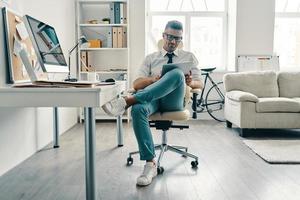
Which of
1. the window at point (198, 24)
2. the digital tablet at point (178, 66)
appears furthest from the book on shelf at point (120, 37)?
the digital tablet at point (178, 66)

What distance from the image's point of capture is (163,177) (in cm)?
224

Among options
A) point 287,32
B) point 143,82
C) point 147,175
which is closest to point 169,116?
point 143,82

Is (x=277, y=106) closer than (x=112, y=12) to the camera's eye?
Yes

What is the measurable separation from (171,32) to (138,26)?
7.57 feet

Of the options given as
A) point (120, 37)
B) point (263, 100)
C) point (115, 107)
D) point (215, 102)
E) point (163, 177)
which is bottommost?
point (163, 177)

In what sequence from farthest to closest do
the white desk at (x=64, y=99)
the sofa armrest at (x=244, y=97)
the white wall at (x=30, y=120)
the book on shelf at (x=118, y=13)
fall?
the book on shelf at (x=118, y=13), the sofa armrest at (x=244, y=97), the white wall at (x=30, y=120), the white desk at (x=64, y=99)

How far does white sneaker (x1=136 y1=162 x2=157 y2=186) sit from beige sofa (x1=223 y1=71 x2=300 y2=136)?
1750 mm

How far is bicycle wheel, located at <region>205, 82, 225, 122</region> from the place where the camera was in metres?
4.93

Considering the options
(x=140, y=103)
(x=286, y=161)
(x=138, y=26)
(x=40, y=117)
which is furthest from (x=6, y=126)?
(x=138, y=26)

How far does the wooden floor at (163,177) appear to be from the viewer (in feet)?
6.32

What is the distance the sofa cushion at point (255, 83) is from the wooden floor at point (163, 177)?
1.12 meters

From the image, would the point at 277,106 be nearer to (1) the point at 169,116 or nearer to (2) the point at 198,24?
(1) the point at 169,116

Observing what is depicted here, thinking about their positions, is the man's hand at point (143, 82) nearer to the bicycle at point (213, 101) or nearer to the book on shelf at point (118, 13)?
the book on shelf at point (118, 13)

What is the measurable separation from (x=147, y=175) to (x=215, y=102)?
3040mm
